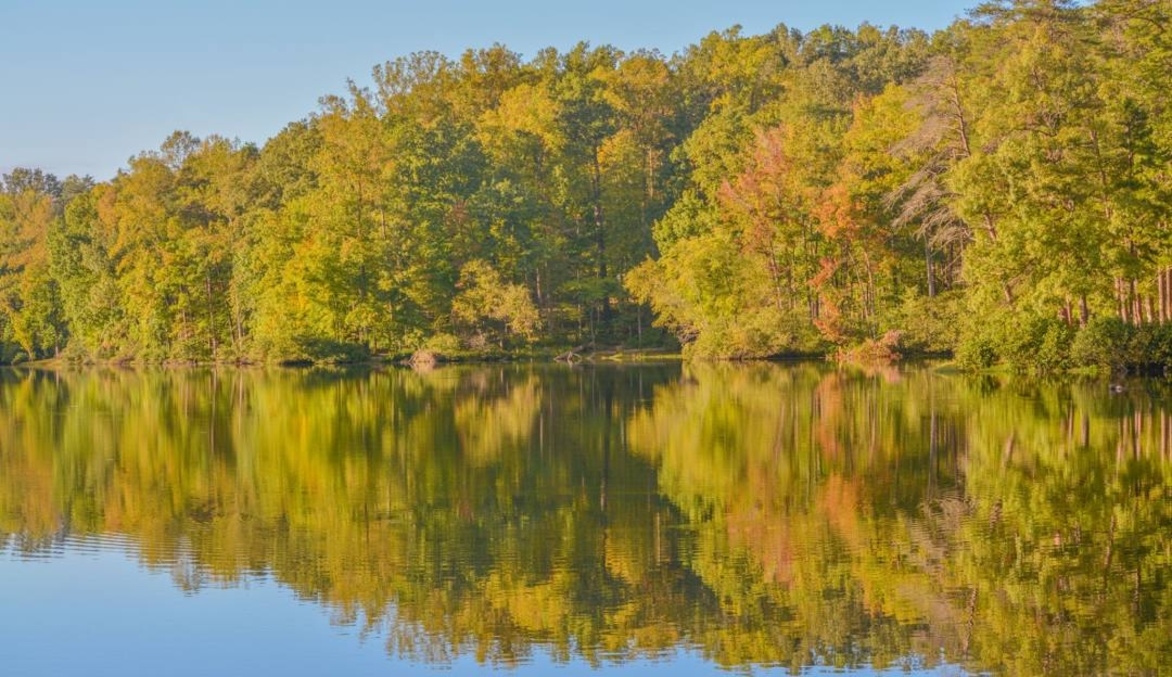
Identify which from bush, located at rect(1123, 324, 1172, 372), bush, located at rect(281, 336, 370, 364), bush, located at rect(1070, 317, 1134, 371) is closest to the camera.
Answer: bush, located at rect(1123, 324, 1172, 372)

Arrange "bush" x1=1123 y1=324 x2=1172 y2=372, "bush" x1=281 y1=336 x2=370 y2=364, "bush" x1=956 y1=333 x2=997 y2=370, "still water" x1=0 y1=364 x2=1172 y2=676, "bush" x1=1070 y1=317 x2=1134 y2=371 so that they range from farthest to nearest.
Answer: "bush" x1=281 y1=336 x2=370 y2=364 → "bush" x1=956 y1=333 x2=997 y2=370 → "bush" x1=1070 y1=317 x2=1134 y2=371 → "bush" x1=1123 y1=324 x2=1172 y2=372 → "still water" x1=0 y1=364 x2=1172 y2=676

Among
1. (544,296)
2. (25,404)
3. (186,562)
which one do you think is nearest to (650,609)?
(186,562)

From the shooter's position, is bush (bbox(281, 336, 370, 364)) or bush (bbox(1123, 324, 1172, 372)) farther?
bush (bbox(281, 336, 370, 364))

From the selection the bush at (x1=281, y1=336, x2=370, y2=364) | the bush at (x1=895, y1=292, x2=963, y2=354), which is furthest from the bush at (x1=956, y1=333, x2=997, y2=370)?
the bush at (x1=281, y1=336, x2=370, y2=364)

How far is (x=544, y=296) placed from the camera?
244 ft

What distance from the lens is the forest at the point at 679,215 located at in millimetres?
38375

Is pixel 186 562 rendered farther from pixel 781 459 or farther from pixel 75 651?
pixel 781 459

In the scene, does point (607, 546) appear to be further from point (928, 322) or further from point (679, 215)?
point (679, 215)

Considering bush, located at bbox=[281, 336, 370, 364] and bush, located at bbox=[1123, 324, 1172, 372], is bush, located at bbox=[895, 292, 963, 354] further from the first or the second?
bush, located at bbox=[281, 336, 370, 364]

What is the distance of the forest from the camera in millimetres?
38375

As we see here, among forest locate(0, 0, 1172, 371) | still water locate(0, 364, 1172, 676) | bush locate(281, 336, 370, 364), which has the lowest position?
still water locate(0, 364, 1172, 676)

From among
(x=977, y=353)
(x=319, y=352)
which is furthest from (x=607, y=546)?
(x=319, y=352)

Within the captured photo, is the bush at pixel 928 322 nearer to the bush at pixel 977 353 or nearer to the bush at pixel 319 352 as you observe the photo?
the bush at pixel 977 353

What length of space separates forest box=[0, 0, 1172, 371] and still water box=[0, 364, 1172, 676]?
10.9 meters
